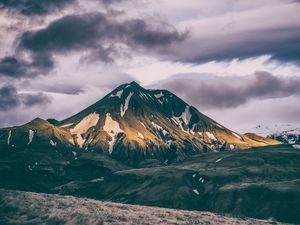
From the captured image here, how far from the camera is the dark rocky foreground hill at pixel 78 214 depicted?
158 metres

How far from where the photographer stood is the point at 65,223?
15388 centimetres

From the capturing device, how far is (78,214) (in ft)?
531

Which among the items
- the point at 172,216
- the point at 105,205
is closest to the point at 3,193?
the point at 105,205

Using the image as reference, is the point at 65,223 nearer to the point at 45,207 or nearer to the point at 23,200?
the point at 45,207

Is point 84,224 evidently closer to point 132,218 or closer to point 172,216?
point 132,218

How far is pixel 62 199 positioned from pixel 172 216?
5146 cm

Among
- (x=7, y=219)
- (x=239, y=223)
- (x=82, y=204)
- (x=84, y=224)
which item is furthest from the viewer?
(x=82, y=204)

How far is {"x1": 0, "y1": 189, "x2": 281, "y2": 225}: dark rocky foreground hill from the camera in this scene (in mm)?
157625

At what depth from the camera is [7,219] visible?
533ft

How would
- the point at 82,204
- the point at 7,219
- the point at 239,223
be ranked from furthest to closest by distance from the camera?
the point at 82,204 → the point at 239,223 → the point at 7,219

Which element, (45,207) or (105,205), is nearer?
(45,207)

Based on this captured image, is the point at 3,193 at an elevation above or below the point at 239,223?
above

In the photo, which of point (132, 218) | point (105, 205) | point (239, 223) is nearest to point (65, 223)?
point (132, 218)

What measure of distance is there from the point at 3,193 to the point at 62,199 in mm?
26165
